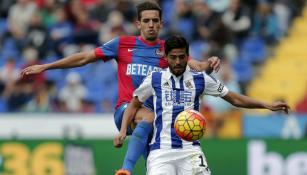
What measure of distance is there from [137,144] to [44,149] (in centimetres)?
553

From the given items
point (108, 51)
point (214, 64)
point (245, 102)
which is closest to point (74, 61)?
point (108, 51)

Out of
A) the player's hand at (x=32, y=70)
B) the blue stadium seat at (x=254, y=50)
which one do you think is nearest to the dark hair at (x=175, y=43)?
the player's hand at (x=32, y=70)

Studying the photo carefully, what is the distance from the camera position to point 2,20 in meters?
20.2

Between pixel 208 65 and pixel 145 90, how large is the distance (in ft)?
2.36

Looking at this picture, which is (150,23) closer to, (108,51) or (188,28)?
(108,51)

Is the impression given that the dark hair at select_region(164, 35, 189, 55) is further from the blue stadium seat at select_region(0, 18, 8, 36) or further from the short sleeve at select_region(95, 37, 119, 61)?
the blue stadium seat at select_region(0, 18, 8, 36)

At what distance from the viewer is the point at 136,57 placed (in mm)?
10289

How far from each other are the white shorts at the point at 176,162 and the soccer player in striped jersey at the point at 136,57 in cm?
54

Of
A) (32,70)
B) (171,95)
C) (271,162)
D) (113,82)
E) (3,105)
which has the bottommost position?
(271,162)

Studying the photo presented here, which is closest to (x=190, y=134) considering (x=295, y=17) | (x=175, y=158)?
(x=175, y=158)

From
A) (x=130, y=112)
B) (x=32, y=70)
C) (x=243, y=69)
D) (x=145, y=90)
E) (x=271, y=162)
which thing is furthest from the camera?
(x=243, y=69)

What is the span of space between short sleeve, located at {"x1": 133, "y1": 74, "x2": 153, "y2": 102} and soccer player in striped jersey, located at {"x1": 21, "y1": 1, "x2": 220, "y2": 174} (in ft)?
0.67

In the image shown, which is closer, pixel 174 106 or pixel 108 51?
pixel 174 106

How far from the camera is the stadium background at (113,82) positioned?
14906mm
